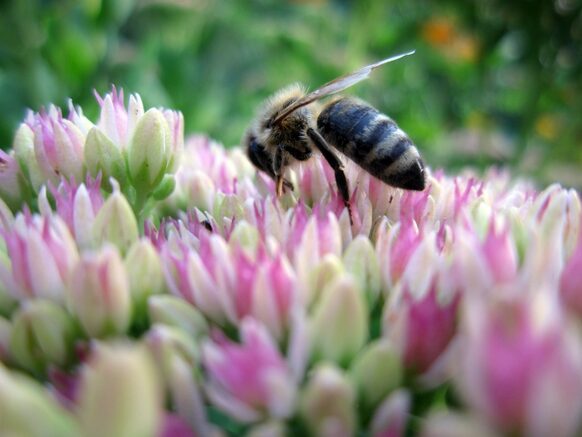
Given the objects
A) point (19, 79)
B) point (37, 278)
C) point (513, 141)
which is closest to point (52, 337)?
point (37, 278)

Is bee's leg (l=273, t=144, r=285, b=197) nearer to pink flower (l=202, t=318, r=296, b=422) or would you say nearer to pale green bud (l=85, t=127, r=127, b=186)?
pale green bud (l=85, t=127, r=127, b=186)

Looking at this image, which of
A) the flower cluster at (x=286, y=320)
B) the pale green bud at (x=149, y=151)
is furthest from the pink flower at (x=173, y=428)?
the pale green bud at (x=149, y=151)

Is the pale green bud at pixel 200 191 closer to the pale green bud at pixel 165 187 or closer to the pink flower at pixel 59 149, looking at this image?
the pale green bud at pixel 165 187

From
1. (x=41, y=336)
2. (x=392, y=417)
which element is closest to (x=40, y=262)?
(x=41, y=336)

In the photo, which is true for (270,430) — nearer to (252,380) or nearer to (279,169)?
(252,380)

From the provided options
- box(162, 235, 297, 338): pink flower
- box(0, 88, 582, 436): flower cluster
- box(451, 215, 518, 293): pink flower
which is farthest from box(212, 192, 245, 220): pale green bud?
box(451, 215, 518, 293): pink flower
